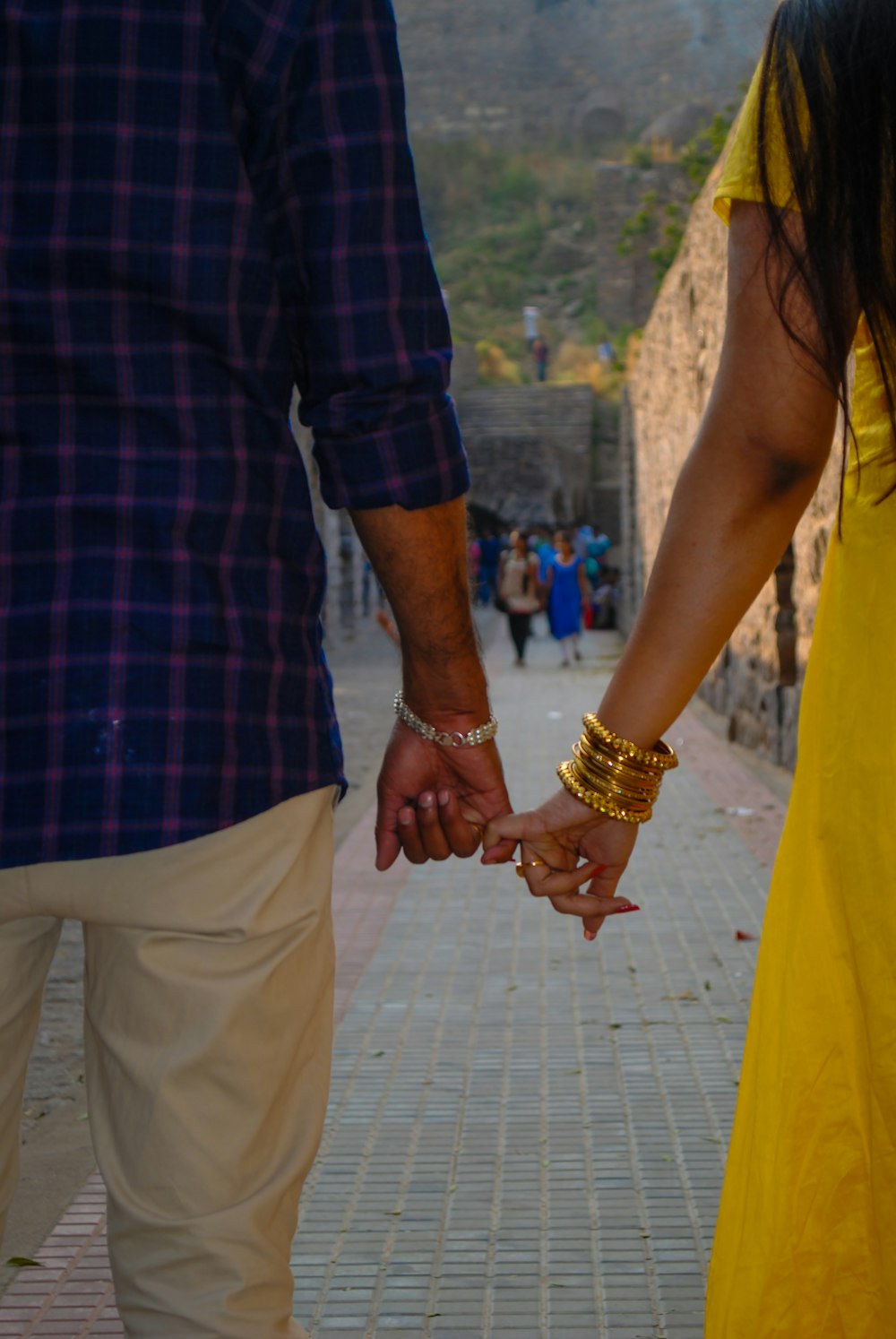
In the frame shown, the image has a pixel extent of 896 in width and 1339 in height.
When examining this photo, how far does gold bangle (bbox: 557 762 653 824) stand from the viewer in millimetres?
1999

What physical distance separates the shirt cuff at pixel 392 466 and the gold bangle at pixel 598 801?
38cm

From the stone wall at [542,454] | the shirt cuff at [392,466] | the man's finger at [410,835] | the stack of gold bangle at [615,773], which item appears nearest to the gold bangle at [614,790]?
the stack of gold bangle at [615,773]

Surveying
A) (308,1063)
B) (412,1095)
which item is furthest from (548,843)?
(412,1095)

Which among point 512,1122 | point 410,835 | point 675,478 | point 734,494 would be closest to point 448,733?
point 410,835

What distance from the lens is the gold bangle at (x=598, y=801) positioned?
200 cm

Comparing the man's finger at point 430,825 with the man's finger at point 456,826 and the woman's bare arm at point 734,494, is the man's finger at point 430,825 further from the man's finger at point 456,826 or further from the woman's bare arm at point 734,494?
the woman's bare arm at point 734,494

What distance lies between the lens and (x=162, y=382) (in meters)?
1.64

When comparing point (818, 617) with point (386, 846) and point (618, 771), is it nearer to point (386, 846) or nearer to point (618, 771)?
point (618, 771)

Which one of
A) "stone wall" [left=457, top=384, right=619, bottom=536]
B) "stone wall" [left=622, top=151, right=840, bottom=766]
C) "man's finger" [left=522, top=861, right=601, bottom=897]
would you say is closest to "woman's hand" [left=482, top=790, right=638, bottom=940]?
"man's finger" [left=522, top=861, right=601, bottom=897]

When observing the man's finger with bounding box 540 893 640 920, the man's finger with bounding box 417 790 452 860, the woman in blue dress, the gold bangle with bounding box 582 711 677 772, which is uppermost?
the gold bangle with bounding box 582 711 677 772

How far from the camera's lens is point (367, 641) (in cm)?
2136

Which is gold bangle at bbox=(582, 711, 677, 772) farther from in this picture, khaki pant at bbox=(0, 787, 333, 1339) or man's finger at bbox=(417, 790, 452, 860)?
khaki pant at bbox=(0, 787, 333, 1339)

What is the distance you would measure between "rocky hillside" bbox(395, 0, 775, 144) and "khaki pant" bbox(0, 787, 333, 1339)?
6595 cm

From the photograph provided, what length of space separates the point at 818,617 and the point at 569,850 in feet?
1.70
